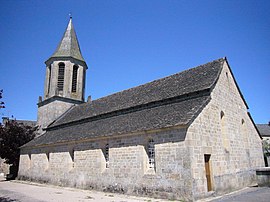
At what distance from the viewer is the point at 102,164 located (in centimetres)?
1394

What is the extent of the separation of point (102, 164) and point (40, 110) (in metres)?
15.1

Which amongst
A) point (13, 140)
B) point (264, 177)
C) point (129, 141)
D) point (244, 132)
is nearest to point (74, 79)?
point (13, 140)

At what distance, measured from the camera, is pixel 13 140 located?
2355cm

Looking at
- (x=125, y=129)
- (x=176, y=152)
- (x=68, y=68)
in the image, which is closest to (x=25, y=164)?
(x=68, y=68)

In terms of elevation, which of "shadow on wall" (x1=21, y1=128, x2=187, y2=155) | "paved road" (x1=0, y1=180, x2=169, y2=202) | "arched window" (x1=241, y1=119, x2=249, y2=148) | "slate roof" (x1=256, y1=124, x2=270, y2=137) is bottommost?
"paved road" (x1=0, y1=180, x2=169, y2=202)

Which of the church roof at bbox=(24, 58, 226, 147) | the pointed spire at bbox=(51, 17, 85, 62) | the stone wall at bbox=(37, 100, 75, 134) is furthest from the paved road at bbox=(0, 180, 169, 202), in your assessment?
the pointed spire at bbox=(51, 17, 85, 62)

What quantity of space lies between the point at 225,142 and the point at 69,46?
20.5 meters

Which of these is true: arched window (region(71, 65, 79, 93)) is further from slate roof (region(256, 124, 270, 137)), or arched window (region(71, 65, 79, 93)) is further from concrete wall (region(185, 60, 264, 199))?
slate roof (region(256, 124, 270, 137))

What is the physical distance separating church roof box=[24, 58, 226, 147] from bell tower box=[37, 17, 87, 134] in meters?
4.27

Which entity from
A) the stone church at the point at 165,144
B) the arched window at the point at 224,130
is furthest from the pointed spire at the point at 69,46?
the arched window at the point at 224,130

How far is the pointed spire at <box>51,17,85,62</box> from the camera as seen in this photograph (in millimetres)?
25578

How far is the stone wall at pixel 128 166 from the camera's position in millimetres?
10000

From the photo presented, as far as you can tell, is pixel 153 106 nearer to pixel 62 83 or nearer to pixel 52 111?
pixel 62 83

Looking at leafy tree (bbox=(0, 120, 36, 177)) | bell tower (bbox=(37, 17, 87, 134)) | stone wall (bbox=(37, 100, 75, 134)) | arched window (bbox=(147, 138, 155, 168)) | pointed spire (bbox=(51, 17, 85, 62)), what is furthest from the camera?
pointed spire (bbox=(51, 17, 85, 62))
